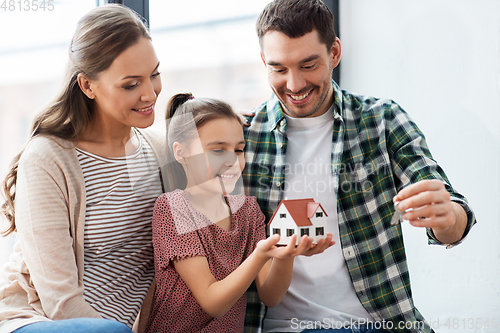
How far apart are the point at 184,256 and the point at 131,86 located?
0.45m

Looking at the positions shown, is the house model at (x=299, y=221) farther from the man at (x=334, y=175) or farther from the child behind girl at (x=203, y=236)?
the man at (x=334, y=175)

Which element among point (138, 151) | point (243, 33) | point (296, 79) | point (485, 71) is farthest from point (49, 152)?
point (485, 71)

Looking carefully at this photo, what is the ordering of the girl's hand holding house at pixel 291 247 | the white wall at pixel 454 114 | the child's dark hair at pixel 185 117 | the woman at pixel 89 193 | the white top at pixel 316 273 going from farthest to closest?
1. the white wall at pixel 454 114
2. the white top at pixel 316 273
3. the child's dark hair at pixel 185 117
4. the woman at pixel 89 193
5. the girl's hand holding house at pixel 291 247

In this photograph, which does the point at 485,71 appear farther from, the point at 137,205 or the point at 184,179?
the point at 137,205

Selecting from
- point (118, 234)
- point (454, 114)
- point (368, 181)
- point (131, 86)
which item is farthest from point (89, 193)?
point (454, 114)

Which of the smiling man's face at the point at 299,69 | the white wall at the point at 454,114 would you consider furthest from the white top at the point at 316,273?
the white wall at the point at 454,114

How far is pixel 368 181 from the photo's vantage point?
4.47 ft

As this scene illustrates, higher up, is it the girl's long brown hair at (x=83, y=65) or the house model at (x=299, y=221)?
the girl's long brown hair at (x=83, y=65)

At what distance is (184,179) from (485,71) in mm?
1111

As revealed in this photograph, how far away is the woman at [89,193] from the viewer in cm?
105

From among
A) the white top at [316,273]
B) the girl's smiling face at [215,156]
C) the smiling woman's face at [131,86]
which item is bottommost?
the white top at [316,273]

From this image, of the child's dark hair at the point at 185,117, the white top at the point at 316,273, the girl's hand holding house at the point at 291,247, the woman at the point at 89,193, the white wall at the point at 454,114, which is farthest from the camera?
the white wall at the point at 454,114

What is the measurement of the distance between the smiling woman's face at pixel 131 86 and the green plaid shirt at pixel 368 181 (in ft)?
1.33

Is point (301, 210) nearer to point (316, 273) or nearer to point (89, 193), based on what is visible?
point (316, 273)
